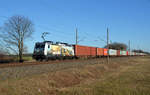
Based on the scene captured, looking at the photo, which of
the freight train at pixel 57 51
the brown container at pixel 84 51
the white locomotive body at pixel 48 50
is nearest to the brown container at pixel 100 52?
the brown container at pixel 84 51

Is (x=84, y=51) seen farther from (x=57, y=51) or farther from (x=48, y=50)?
(x=48, y=50)

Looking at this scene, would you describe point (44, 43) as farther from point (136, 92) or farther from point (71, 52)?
point (136, 92)

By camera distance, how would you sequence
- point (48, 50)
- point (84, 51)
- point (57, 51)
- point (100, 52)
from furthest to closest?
1. point (100, 52)
2. point (84, 51)
3. point (57, 51)
4. point (48, 50)

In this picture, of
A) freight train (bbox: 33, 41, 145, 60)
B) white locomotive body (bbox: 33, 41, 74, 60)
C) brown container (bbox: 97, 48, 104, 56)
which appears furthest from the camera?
brown container (bbox: 97, 48, 104, 56)

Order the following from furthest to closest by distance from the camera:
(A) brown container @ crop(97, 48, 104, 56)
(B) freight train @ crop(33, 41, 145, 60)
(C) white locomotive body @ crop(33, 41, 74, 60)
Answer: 1. (A) brown container @ crop(97, 48, 104, 56)
2. (B) freight train @ crop(33, 41, 145, 60)
3. (C) white locomotive body @ crop(33, 41, 74, 60)

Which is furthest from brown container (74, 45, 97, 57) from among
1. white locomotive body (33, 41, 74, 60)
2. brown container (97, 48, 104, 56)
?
white locomotive body (33, 41, 74, 60)

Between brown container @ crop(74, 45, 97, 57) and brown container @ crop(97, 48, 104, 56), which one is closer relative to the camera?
brown container @ crop(74, 45, 97, 57)

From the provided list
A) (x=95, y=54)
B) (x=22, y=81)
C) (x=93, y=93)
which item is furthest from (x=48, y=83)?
(x=95, y=54)

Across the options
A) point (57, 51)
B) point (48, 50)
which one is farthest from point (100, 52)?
point (48, 50)

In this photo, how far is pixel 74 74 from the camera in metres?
13.3

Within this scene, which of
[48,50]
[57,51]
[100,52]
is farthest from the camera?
[100,52]

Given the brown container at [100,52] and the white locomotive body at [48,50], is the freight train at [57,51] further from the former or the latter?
the brown container at [100,52]

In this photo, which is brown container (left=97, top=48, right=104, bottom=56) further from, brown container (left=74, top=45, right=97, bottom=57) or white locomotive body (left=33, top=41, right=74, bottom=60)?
white locomotive body (left=33, top=41, right=74, bottom=60)

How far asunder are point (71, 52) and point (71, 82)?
19.8 metres
